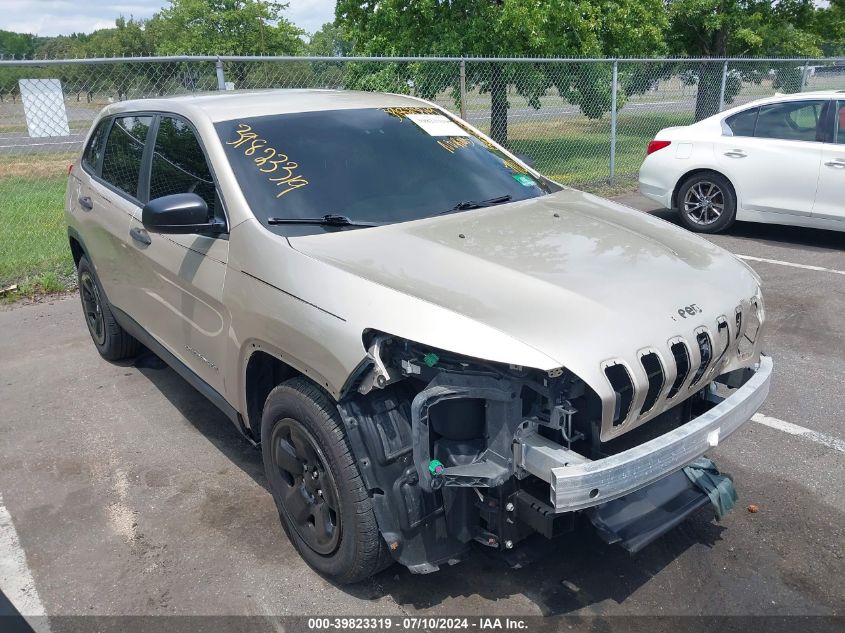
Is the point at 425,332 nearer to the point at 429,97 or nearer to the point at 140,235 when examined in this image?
the point at 140,235

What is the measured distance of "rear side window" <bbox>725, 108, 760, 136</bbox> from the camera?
26.3 feet

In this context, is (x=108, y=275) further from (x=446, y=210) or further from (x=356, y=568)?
(x=356, y=568)

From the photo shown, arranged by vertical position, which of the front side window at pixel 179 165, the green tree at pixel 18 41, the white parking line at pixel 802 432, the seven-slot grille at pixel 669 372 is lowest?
the white parking line at pixel 802 432

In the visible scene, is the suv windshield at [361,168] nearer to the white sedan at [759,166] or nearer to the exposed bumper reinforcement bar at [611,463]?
the exposed bumper reinforcement bar at [611,463]

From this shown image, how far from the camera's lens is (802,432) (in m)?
4.03

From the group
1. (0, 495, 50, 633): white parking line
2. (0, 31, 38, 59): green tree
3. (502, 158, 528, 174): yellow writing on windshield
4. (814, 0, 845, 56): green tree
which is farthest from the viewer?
(0, 31, 38, 59): green tree

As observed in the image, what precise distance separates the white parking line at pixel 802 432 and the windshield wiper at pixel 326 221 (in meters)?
2.36

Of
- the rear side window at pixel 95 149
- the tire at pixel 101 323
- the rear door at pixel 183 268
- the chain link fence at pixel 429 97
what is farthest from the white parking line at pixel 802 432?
the chain link fence at pixel 429 97

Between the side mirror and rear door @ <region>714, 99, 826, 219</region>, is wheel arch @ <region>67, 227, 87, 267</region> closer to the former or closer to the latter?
the side mirror

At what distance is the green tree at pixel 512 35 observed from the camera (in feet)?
39.9

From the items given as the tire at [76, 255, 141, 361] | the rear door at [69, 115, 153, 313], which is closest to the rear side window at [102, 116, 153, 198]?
the rear door at [69, 115, 153, 313]

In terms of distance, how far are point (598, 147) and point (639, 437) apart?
1104 centimetres

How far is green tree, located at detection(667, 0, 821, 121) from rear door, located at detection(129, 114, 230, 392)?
47.9 feet

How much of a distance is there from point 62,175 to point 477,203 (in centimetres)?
876
